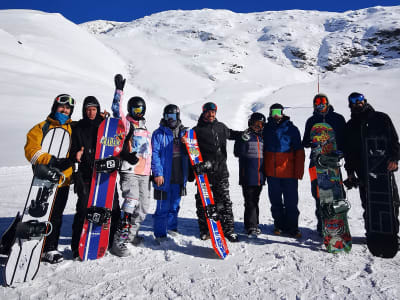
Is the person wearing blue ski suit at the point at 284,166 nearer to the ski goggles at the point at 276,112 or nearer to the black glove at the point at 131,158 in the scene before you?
the ski goggles at the point at 276,112

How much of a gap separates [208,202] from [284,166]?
4.59 feet

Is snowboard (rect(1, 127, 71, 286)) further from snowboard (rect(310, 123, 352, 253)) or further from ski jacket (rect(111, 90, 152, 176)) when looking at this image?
snowboard (rect(310, 123, 352, 253))

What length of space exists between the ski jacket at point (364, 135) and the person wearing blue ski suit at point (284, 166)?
703 millimetres

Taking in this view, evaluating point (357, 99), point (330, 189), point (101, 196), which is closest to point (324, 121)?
point (357, 99)

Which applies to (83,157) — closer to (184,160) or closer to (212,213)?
(184,160)

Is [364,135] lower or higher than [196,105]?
lower

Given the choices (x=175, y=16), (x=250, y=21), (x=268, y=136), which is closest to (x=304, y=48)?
(x=250, y=21)

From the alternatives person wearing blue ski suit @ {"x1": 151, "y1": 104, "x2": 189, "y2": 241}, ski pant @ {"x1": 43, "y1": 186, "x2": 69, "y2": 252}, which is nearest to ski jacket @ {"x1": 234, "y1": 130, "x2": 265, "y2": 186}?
person wearing blue ski suit @ {"x1": 151, "y1": 104, "x2": 189, "y2": 241}

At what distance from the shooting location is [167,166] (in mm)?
3832

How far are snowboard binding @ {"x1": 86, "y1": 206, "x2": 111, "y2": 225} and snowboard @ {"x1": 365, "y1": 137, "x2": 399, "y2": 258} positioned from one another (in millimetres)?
3534

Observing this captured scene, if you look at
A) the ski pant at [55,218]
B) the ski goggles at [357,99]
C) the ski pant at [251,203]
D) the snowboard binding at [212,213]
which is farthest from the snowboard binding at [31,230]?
the ski goggles at [357,99]

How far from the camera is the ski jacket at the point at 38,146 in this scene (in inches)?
117

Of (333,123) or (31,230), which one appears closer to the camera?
(31,230)

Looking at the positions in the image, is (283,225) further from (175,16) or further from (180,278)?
(175,16)
